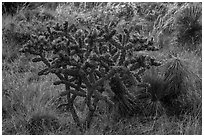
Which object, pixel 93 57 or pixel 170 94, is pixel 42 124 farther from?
pixel 170 94

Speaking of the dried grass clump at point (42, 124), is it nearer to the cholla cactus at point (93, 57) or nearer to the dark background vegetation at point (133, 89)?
the dark background vegetation at point (133, 89)

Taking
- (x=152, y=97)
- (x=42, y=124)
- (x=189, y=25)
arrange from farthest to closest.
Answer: (x=189, y=25), (x=152, y=97), (x=42, y=124)

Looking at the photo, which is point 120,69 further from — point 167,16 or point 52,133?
point 167,16

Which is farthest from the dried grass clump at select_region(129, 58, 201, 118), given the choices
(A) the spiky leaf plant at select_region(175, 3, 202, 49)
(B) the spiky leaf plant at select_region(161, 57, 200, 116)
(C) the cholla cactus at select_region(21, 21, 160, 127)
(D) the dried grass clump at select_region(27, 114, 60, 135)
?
(A) the spiky leaf plant at select_region(175, 3, 202, 49)

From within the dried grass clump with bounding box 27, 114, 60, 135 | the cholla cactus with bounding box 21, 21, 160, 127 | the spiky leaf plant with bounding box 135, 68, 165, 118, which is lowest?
the dried grass clump with bounding box 27, 114, 60, 135

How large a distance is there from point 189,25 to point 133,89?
2024mm

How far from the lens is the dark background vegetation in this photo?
389 centimetres

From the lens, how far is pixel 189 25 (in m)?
5.75

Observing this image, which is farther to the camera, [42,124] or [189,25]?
[189,25]

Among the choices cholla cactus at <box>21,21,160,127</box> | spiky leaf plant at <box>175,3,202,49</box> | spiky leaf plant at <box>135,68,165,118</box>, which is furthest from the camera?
spiky leaf plant at <box>175,3,202,49</box>

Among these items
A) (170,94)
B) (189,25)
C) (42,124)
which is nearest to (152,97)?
(170,94)

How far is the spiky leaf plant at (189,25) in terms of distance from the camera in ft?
18.6

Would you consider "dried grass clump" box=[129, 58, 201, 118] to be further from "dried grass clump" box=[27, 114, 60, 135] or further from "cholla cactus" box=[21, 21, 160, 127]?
"dried grass clump" box=[27, 114, 60, 135]

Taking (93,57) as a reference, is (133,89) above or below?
below
